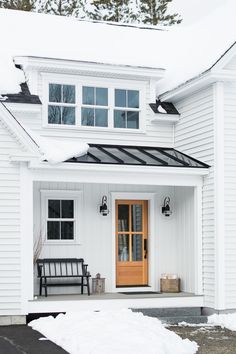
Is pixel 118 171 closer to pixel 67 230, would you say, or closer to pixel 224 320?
Result: pixel 67 230

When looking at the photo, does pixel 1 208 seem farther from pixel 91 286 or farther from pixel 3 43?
pixel 3 43

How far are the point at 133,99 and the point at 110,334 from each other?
717cm

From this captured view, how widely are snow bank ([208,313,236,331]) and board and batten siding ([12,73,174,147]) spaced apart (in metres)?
4.48

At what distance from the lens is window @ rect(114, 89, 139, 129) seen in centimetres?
1611

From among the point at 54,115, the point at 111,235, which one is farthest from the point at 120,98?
the point at 111,235

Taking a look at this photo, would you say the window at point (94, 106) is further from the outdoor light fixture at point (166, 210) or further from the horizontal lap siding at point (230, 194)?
the horizontal lap siding at point (230, 194)

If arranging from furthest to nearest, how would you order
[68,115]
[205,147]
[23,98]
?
[68,115]
[23,98]
[205,147]

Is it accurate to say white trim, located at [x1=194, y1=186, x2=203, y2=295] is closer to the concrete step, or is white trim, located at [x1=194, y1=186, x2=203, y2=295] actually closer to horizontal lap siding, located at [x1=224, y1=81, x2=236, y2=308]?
the concrete step

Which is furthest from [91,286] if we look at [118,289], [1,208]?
[1,208]

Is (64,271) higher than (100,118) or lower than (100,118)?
lower

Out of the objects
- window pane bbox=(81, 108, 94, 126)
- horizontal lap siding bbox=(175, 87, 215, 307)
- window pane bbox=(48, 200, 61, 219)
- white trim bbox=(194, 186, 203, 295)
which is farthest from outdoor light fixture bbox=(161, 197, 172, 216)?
window pane bbox=(81, 108, 94, 126)

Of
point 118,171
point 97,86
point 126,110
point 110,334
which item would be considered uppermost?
point 97,86

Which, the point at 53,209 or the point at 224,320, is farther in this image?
the point at 53,209

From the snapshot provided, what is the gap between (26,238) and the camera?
43.5ft
